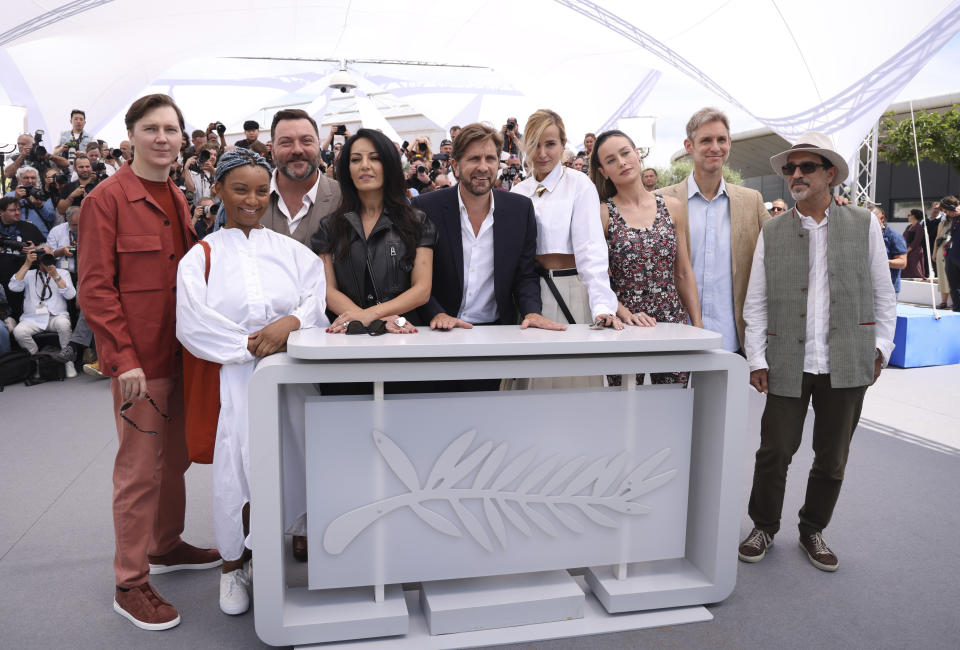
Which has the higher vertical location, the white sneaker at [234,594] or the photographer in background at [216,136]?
the photographer in background at [216,136]

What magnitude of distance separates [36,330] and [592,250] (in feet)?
19.7

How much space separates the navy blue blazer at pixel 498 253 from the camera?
247 cm

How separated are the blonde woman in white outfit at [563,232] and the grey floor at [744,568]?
3.44 ft

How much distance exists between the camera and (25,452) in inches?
157

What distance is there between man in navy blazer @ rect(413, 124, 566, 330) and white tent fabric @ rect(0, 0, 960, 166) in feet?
29.8

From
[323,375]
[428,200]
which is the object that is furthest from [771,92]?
[323,375]

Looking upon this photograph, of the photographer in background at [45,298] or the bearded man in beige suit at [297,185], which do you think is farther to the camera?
the photographer in background at [45,298]

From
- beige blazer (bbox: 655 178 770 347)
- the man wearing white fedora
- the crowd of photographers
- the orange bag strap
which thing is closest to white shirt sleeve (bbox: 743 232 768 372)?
the man wearing white fedora

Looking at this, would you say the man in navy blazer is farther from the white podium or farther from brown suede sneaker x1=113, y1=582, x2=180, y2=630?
brown suede sneaker x1=113, y1=582, x2=180, y2=630

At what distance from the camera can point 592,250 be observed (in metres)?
2.51

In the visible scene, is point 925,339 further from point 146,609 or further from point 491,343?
point 146,609

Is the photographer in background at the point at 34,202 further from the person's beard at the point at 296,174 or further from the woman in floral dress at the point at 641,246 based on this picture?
the woman in floral dress at the point at 641,246

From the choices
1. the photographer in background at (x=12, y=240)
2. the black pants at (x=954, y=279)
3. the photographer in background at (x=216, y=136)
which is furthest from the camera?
the black pants at (x=954, y=279)

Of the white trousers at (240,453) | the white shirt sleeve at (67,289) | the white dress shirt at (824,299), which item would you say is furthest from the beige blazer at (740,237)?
the white shirt sleeve at (67,289)
